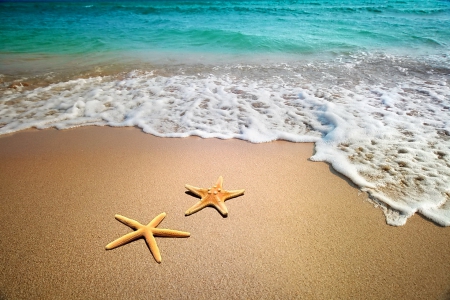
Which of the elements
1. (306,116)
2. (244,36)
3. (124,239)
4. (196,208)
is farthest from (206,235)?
(244,36)

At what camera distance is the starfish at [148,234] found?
83.4 inches

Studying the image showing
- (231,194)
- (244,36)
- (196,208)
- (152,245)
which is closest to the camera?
(152,245)

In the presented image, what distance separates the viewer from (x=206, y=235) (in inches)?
91.0

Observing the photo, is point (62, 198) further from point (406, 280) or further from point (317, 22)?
point (317, 22)

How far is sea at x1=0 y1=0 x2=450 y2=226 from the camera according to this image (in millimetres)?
3188

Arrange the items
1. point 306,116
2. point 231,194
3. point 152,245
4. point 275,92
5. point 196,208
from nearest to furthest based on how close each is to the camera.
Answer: point 152,245 < point 196,208 < point 231,194 < point 306,116 < point 275,92

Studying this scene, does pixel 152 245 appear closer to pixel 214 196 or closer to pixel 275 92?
pixel 214 196

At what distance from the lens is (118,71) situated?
23.2ft

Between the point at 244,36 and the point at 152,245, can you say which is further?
the point at 244,36

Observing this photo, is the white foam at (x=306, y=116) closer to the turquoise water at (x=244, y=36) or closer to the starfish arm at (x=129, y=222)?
the starfish arm at (x=129, y=222)

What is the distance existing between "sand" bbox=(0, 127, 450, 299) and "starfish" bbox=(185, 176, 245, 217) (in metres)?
0.09

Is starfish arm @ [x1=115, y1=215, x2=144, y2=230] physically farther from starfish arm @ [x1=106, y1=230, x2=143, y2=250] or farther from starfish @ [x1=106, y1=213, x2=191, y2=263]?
starfish arm @ [x1=106, y1=230, x2=143, y2=250]

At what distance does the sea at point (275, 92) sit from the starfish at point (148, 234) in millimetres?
1767

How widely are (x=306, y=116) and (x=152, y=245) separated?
3317mm
